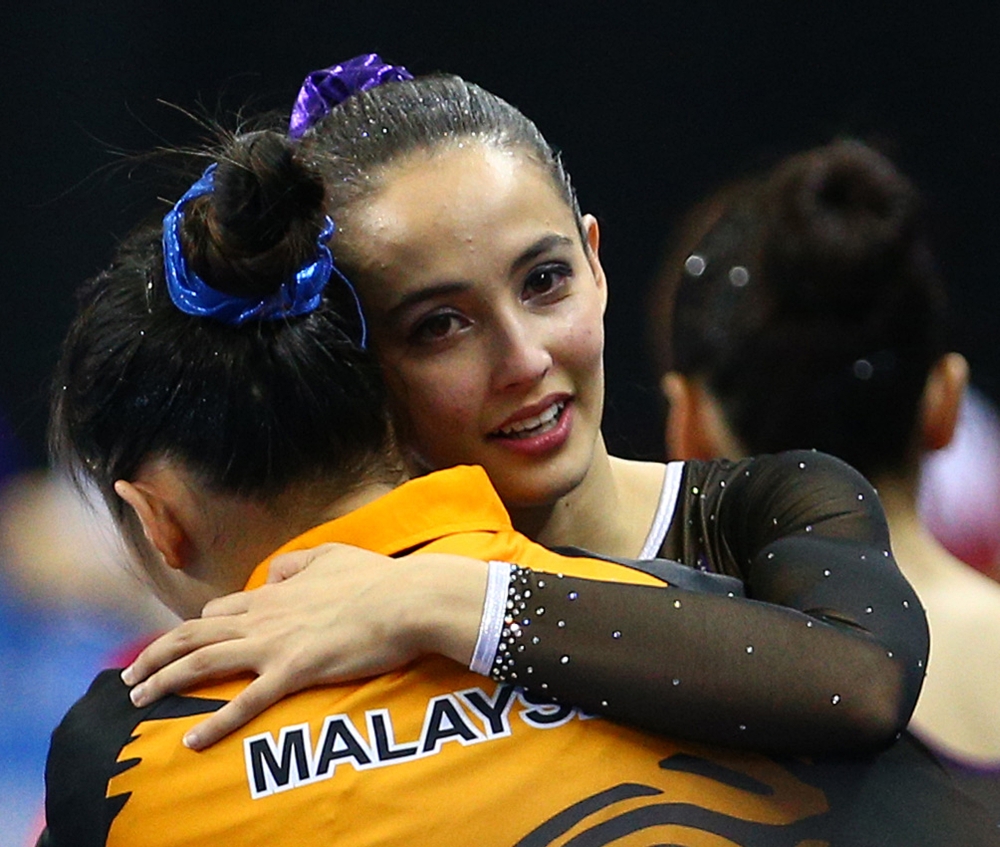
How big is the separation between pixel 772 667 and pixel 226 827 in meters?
0.39

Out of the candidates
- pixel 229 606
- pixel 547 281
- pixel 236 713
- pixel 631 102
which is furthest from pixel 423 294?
pixel 631 102

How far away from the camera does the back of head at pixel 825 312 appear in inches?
64.5

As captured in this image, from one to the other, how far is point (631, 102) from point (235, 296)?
210cm

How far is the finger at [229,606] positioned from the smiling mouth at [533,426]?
1.24ft

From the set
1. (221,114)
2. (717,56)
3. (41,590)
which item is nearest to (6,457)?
(41,590)

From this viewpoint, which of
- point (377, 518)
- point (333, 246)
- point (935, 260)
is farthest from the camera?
point (935, 260)

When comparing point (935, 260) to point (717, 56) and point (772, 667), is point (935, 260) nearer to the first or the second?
Result: point (772, 667)

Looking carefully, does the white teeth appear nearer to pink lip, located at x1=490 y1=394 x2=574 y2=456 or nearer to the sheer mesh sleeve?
pink lip, located at x1=490 y1=394 x2=574 y2=456

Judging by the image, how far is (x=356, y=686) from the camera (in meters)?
1.06

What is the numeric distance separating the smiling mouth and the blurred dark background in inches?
59.4

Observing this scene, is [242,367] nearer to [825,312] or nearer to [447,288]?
[447,288]

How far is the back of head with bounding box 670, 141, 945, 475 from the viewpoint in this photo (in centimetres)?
164

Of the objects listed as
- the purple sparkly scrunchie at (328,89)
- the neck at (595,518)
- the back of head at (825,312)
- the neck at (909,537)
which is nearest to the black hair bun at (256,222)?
the purple sparkly scrunchie at (328,89)

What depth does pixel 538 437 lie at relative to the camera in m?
1.45
